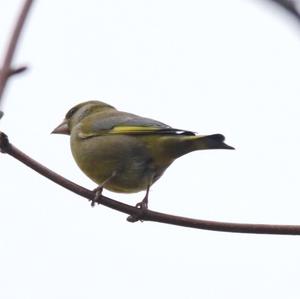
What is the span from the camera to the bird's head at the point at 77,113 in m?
5.54

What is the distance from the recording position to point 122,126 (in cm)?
469

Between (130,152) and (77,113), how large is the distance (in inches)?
58.6

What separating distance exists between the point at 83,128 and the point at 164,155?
91 cm

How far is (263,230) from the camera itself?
193 cm

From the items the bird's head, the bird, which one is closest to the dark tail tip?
the bird

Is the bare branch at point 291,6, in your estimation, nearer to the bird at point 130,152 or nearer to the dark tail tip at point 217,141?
the dark tail tip at point 217,141

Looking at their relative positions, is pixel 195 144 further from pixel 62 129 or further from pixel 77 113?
pixel 77 113

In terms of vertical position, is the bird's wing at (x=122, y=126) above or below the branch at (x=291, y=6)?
above

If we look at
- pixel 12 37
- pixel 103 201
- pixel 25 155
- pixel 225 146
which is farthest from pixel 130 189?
pixel 12 37

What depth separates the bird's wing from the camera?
169 inches

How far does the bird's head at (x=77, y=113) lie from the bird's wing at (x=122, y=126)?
374mm

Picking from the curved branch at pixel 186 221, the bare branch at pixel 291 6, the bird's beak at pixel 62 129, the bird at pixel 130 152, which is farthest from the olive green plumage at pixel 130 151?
the bare branch at pixel 291 6

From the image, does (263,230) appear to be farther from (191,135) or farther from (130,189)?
(130,189)

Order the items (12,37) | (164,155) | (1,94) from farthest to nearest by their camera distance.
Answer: (164,155) < (12,37) < (1,94)
